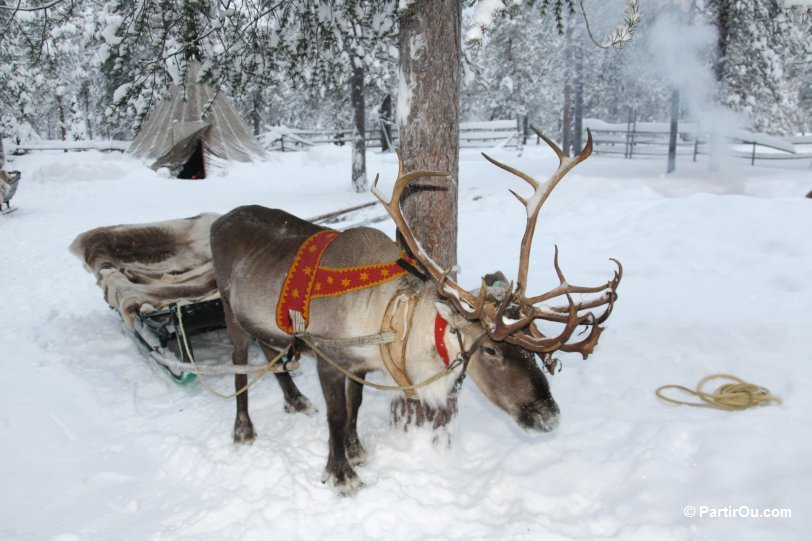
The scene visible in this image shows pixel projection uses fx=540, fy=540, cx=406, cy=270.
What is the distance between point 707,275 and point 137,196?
1642cm

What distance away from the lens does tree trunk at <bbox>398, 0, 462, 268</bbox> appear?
3795 millimetres

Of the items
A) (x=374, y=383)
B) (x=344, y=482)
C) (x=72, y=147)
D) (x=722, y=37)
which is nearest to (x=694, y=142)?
(x=722, y=37)

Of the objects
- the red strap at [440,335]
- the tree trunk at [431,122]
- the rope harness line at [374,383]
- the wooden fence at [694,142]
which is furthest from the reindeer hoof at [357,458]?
the wooden fence at [694,142]

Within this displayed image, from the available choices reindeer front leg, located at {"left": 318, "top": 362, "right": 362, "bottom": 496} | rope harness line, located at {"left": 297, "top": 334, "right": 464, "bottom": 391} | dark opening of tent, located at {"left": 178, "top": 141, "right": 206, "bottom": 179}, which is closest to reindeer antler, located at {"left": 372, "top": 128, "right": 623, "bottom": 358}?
rope harness line, located at {"left": 297, "top": 334, "right": 464, "bottom": 391}

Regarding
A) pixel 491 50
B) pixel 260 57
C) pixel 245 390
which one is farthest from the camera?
pixel 491 50

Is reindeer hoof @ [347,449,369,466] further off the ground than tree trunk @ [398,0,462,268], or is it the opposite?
tree trunk @ [398,0,462,268]

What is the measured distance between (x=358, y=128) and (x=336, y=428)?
12.3 m

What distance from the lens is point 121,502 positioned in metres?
3.56

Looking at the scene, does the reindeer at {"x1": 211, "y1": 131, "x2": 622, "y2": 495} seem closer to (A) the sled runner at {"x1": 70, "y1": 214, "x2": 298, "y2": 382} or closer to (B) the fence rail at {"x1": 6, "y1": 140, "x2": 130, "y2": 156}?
(A) the sled runner at {"x1": 70, "y1": 214, "x2": 298, "y2": 382}

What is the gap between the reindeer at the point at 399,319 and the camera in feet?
9.88

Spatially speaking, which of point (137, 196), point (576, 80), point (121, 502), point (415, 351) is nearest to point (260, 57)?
point (415, 351)

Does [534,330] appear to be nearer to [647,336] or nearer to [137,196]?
[647,336]

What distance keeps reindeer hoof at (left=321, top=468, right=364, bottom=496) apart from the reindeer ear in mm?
1339

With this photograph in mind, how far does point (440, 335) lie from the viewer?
3186 mm
